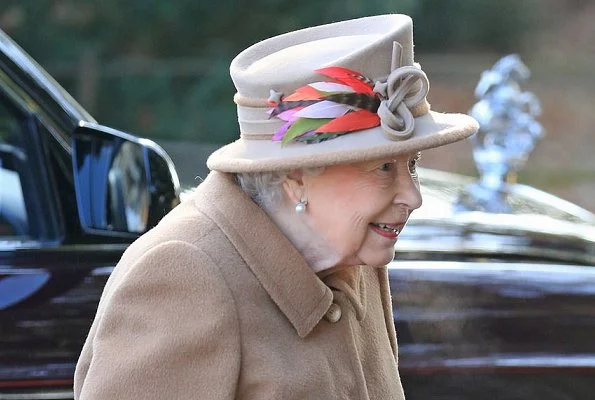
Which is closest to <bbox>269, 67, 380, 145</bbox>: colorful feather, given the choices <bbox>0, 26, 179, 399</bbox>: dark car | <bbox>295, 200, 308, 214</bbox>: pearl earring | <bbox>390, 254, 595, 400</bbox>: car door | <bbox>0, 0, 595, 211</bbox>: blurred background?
<bbox>295, 200, 308, 214</bbox>: pearl earring

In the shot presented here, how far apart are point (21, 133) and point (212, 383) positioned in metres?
1.09

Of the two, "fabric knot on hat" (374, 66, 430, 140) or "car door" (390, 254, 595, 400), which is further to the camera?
"car door" (390, 254, 595, 400)

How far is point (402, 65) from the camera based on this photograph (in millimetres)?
1844

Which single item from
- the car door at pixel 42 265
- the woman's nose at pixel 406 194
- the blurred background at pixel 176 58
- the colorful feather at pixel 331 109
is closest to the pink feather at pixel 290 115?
the colorful feather at pixel 331 109

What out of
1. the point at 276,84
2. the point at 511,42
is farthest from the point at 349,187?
the point at 511,42

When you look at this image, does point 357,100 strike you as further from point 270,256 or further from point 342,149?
point 270,256

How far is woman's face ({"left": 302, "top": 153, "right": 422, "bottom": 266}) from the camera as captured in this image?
6.07 ft

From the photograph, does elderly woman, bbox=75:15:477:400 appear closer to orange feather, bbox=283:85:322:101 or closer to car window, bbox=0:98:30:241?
orange feather, bbox=283:85:322:101

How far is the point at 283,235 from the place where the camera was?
6.15 feet

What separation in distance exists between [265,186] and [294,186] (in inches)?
2.0

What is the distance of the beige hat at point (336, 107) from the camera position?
1.77 metres

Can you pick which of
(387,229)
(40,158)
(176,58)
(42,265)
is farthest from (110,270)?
(176,58)

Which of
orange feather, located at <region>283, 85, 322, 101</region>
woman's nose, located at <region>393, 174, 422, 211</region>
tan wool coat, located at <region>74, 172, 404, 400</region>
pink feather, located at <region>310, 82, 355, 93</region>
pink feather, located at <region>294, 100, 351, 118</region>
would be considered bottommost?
tan wool coat, located at <region>74, 172, 404, 400</region>

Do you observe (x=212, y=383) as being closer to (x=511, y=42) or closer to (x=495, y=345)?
(x=495, y=345)
